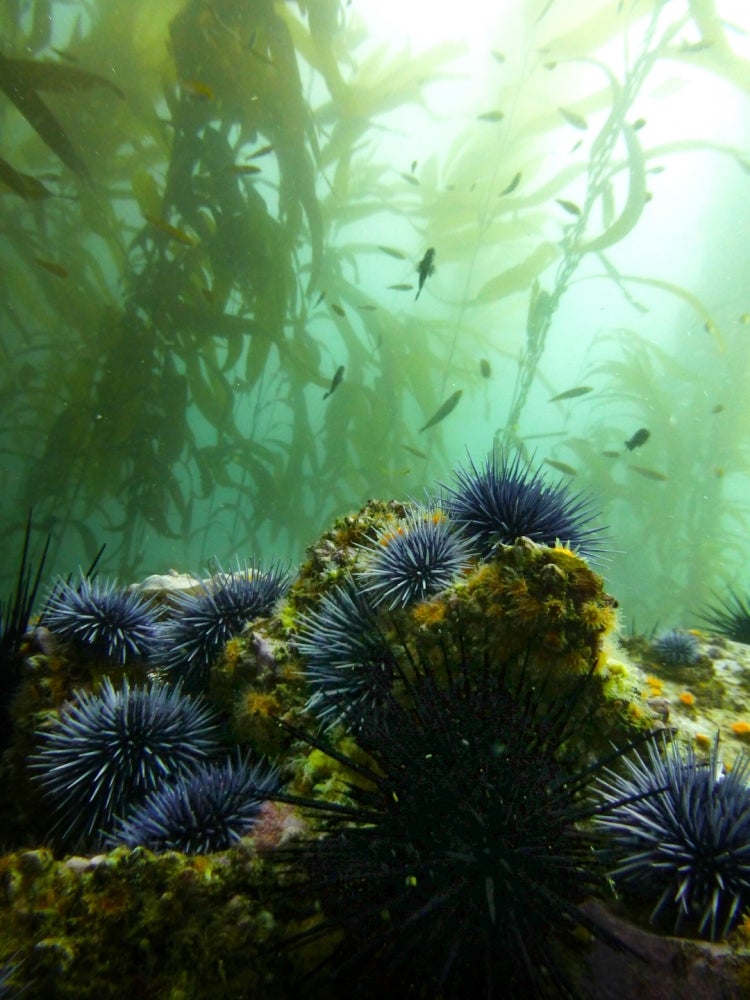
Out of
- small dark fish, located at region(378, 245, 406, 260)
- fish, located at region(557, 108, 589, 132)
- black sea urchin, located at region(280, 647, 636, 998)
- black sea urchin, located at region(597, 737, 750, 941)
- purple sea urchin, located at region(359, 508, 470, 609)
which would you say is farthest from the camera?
small dark fish, located at region(378, 245, 406, 260)

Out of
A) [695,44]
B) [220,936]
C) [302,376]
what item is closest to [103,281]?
[302,376]

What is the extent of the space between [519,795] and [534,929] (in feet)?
1.22

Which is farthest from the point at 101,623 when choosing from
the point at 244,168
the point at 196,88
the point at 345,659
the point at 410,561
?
the point at 196,88

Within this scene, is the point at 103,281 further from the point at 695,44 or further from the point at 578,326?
the point at 578,326

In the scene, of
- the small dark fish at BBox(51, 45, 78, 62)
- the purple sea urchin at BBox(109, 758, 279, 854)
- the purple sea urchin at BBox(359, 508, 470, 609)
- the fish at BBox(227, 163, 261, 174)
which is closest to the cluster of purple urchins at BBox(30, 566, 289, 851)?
the purple sea urchin at BBox(109, 758, 279, 854)

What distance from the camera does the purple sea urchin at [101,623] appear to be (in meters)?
3.43

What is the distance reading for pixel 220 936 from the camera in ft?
6.15

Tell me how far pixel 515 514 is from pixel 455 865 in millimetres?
1912

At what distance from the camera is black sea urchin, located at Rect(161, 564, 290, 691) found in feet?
11.0

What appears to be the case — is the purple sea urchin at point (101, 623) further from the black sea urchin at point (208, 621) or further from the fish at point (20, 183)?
the fish at point (20, 183)

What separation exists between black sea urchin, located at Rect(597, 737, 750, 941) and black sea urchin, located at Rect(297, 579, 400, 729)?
1.12 meters

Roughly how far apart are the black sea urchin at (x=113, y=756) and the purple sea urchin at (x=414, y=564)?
134cm

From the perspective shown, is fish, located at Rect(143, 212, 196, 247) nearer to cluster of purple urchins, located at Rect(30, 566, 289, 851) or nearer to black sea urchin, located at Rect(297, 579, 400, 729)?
cluster of purple urchins, located at Rect(30, 566, 289, 851)

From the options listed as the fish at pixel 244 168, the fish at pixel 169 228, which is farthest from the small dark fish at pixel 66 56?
the fish at pixel 244 168
